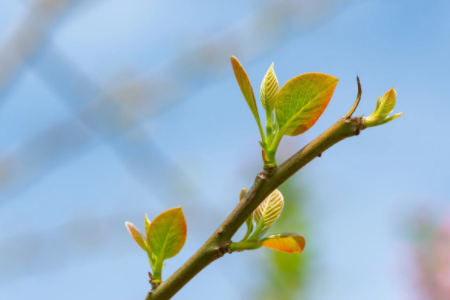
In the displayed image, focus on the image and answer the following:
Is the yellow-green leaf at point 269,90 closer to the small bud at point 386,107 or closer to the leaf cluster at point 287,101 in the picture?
the leaf cluster at point 287,101

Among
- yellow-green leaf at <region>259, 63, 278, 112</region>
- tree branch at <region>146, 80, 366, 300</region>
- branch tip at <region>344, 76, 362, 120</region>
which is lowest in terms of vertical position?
tree branch at <region>146, 80, 366, 300</region>

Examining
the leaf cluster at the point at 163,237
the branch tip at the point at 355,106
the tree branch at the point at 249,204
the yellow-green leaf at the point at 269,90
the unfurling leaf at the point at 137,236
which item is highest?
the yellow-green leaf at the point at 269,90

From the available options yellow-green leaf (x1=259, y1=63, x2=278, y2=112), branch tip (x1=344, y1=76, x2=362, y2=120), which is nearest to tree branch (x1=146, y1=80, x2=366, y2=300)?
branch tip (x1=344, y1=76, x2=362, y2=120)

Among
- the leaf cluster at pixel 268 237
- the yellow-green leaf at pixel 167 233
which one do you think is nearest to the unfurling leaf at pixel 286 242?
the leaf cluster at pixel 268 237

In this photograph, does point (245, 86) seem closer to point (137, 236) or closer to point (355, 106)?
point (355, 106)

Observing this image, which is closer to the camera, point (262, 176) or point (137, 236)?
point (262, 176)

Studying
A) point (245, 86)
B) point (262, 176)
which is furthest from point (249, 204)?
point (245, 86)

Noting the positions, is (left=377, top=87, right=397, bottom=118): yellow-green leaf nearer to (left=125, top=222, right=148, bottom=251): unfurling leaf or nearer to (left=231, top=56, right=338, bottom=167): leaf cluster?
(left=231, top=56, right=338, bottom=167): leaf cluster
